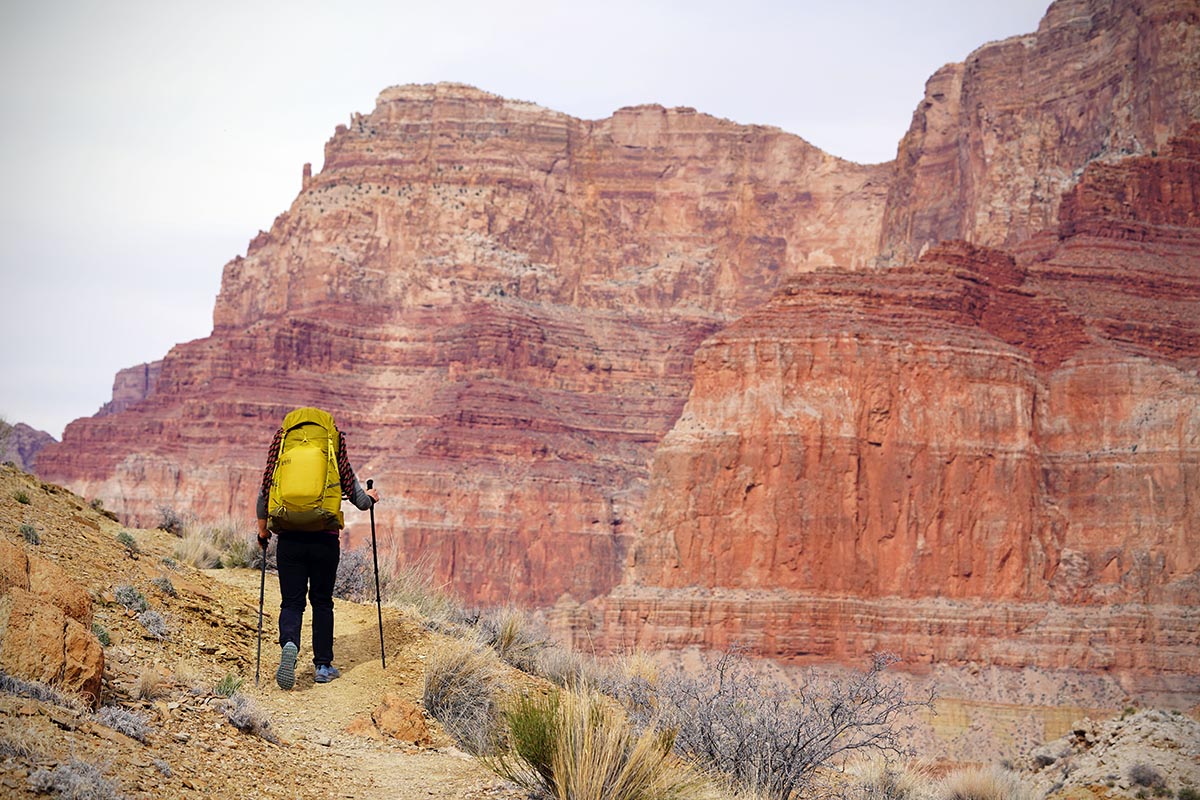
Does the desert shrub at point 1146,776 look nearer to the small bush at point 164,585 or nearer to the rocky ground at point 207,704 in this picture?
the rocky ground at point 207,704

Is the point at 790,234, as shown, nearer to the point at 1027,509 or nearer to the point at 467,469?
the point at 467,469

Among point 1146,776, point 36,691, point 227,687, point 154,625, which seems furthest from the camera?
point 1146,776

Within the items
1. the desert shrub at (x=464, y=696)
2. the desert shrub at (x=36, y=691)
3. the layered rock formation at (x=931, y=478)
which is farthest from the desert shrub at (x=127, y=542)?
the layered rock formation at (x=931, y=478)

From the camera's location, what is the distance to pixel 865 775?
39.8 feet

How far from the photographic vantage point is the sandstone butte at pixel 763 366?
59.3 m

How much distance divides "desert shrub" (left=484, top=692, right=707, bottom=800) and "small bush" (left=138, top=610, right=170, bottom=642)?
102 inches

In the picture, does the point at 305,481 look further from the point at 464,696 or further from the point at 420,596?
the point at 420,596

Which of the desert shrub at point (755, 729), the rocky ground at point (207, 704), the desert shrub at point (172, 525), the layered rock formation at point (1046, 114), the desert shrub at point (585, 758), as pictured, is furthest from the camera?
the layered rock formation at point (1046, 114)

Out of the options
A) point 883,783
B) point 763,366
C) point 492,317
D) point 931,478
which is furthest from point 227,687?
point 492,317

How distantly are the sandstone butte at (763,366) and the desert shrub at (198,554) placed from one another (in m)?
3.84

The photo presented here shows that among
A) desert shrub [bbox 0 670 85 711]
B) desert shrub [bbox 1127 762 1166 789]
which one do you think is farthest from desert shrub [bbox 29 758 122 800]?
desert shrub [bbox 1127 762 1166 789]

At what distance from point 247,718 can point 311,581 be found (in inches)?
88.2

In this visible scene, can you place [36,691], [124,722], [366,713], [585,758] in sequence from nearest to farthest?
[36,691] → [124,722] → [585,758] → [366,713]

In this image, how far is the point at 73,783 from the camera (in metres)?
6.91
